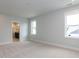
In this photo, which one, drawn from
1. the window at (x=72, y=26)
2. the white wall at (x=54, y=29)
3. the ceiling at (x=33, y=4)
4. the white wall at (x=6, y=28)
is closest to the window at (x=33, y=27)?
the white wall at (x=54, y=29)

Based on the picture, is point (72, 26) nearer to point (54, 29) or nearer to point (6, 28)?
point (54, 29)

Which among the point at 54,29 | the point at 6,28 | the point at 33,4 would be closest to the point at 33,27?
the point at 6,28

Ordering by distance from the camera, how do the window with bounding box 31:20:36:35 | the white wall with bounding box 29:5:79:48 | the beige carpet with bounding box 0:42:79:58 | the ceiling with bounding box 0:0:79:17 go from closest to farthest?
1. the beige carpet with bounding box 0:42:79:58
2. the ceiling with bounding box 0:0:79:17
3. the white wall with bounding box 29:5:79:48
4. the window with bounding box 31:20:36:35

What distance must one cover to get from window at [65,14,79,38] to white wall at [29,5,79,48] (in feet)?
0.86

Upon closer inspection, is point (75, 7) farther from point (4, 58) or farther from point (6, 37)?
point (6, 37)

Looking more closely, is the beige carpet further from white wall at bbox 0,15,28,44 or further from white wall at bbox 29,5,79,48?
white wall at bbox 0,15,28,44

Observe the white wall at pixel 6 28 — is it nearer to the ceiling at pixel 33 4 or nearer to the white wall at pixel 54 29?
the ceiling at pixel 33 4

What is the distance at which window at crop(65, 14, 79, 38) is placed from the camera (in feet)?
15.9

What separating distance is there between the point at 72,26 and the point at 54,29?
4.32 feet

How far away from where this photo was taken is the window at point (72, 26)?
191 inches

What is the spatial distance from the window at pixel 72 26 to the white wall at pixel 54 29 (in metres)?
0.26

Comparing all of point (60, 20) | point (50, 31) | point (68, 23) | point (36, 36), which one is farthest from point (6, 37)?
point (68, 23)

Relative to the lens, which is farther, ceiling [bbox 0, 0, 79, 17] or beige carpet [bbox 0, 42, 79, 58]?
ceiling [bbox 0, 0, 79, 17]

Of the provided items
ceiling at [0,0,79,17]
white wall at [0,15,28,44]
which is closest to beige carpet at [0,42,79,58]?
white wall at [0,15,28,44]
